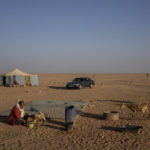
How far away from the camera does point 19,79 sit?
Result: 2733 cm

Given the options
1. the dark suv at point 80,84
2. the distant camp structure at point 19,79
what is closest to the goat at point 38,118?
A: the dark suv at point 80,84

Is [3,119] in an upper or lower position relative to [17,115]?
lower

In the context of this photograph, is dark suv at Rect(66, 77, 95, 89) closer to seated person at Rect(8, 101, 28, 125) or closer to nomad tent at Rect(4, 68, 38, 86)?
nomad tent at Rect(4, 68, 38, 86)

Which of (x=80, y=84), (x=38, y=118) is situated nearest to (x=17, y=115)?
(x=38, y=118)

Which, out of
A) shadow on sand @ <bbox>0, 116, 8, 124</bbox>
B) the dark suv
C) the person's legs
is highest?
the dark suv

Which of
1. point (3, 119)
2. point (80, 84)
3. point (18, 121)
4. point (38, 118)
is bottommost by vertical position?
point (3, 119)

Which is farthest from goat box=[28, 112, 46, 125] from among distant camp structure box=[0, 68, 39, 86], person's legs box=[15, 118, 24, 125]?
distant camp structure box=[0, 68, 39, 86]

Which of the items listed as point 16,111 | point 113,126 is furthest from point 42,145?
point 113,126

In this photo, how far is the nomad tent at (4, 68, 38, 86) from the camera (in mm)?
27281

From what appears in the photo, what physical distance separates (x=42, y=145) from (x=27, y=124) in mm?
2147

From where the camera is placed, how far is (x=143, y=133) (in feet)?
22.0

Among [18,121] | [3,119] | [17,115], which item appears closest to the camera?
[17,115]

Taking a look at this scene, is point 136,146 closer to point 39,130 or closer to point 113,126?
point 113,126

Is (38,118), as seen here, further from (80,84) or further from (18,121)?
(80,84)
